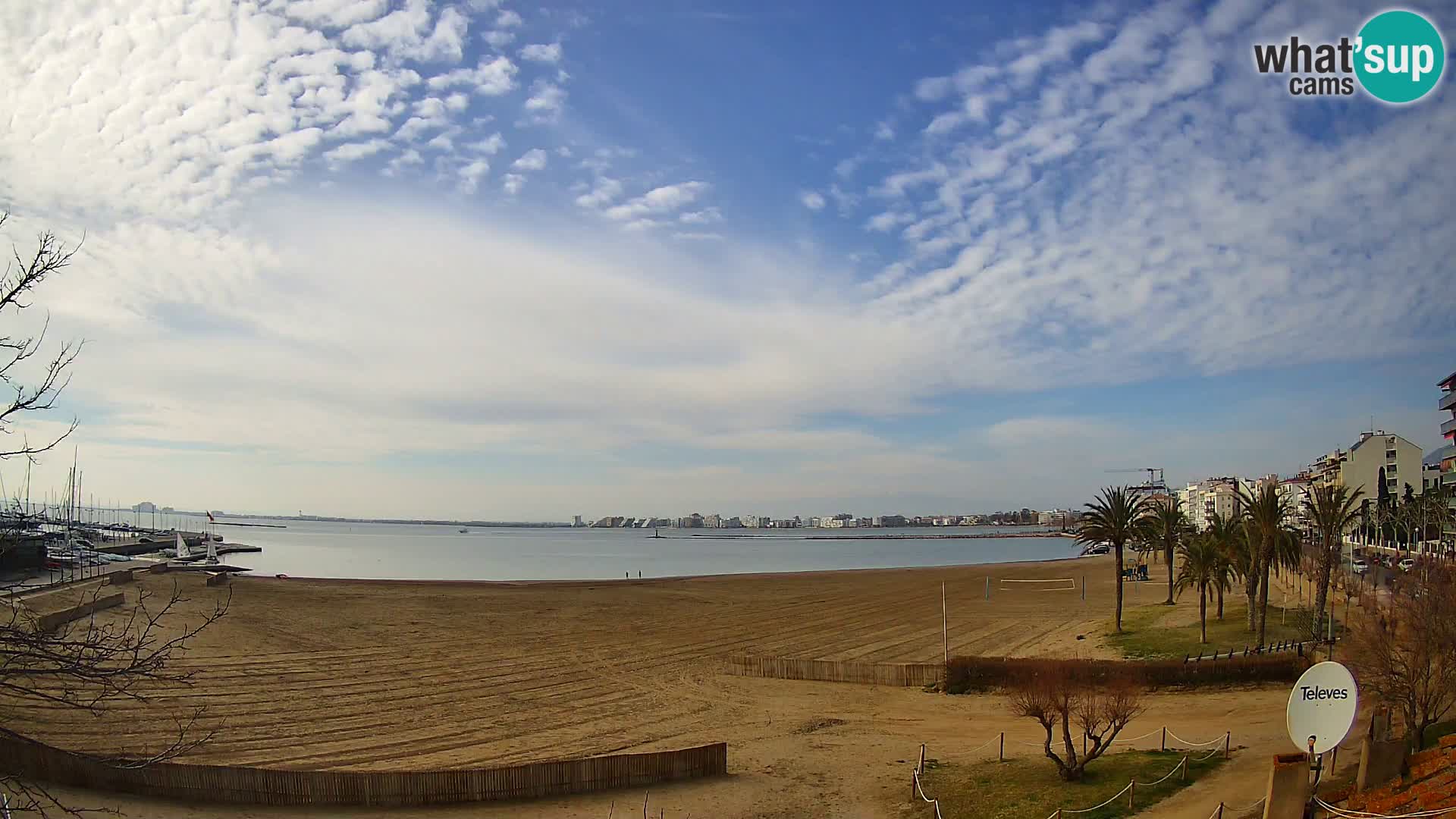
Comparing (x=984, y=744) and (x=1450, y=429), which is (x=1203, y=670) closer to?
(x=984, y=744)

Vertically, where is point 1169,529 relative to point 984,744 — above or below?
above

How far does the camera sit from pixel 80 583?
195 feet

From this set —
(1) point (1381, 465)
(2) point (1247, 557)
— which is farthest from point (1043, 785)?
(1) point (1381, 465)

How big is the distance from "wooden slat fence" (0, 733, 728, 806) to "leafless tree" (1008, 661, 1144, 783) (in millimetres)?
8321

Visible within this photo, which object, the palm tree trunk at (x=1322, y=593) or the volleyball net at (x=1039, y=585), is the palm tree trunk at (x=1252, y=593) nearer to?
the palm tree trunk at (x=1322, y=593)

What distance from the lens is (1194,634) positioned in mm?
36812

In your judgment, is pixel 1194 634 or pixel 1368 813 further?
pixel 1194 634

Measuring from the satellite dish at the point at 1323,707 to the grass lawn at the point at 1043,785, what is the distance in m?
3.87

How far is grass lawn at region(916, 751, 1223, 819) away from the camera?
59.0 ft

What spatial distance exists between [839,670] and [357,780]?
19.2m

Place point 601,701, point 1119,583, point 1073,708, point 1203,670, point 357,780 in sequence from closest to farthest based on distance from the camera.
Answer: point 357,780 → point 1073,708 → point 1203,670 → point 601,701 → point 1119,583

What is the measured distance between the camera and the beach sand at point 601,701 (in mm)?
22000

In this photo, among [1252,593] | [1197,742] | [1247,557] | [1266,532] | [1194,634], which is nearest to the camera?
[1197,742]

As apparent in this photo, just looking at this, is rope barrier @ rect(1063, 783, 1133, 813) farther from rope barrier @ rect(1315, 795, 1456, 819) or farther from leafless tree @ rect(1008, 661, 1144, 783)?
rope barrier @ rect(1315, 795, 1456, 819)
